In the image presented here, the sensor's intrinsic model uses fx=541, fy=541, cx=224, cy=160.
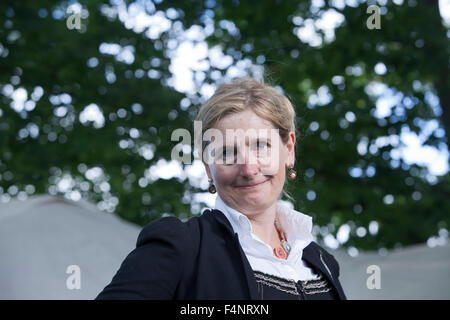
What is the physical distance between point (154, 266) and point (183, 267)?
7cm

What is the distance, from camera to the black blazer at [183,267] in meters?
1.13

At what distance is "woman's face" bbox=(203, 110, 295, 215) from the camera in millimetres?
1326

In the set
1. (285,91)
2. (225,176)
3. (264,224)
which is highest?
(285,91)

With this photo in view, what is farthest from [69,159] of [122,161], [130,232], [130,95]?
[130,232]

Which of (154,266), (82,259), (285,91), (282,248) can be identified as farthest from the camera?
(285,91)

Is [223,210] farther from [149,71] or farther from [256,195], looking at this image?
[149,71]

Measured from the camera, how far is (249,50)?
4.97 metres

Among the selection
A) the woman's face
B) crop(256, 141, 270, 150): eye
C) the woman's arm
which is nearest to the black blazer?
the woman's arm

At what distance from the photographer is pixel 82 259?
313 centimetres

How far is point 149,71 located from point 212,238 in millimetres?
4043

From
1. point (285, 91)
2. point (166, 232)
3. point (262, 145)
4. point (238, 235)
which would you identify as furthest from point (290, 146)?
point (285, 91)

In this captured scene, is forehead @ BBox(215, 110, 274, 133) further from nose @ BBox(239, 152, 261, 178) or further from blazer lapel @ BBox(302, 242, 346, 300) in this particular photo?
blazer lapel @ BBox(302, 242, 346, 300)

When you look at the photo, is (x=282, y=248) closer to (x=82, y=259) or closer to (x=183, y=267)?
(x=183, y=267)

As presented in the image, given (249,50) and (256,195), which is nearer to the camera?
(256,195)
